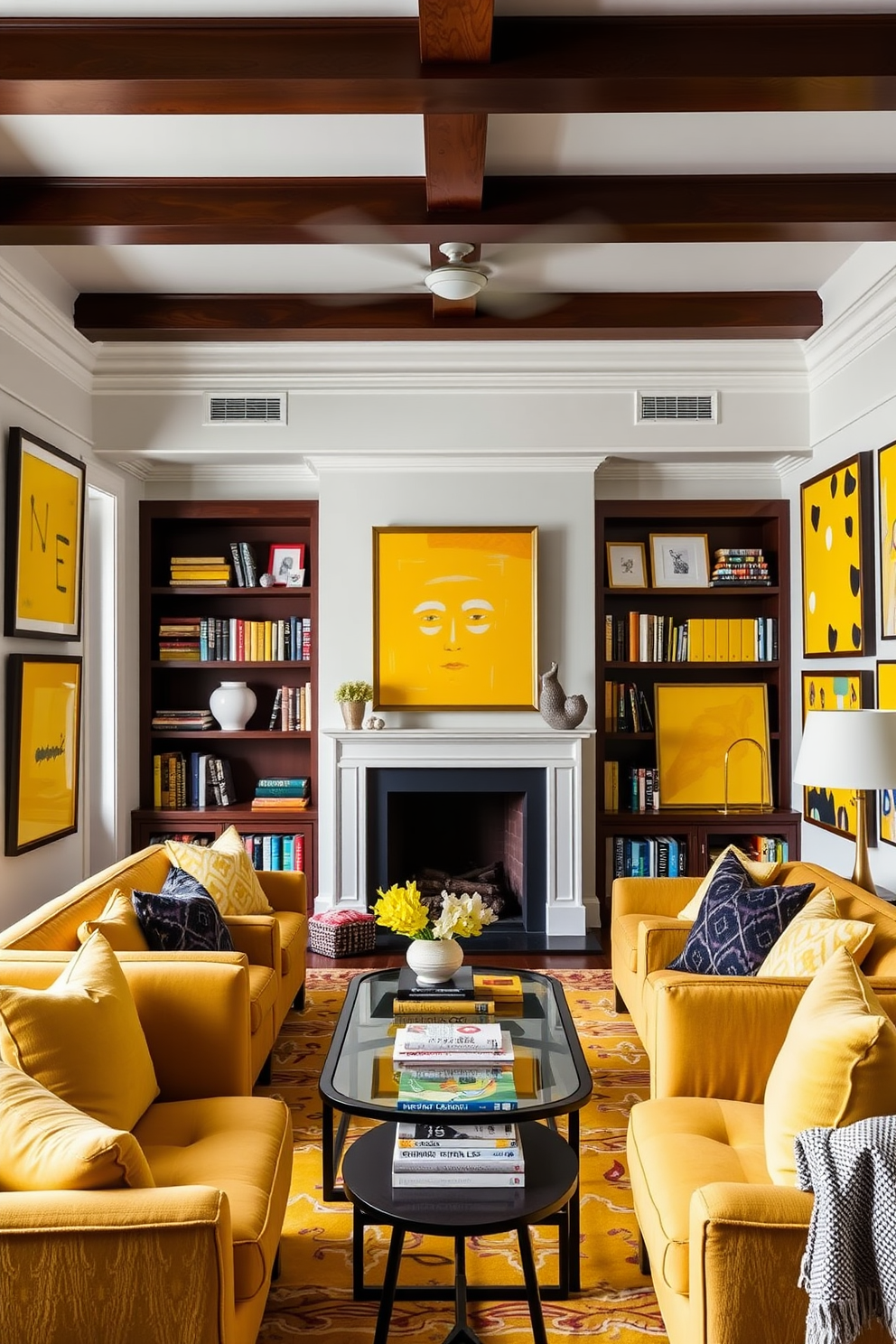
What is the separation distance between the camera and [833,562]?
15.5 feet

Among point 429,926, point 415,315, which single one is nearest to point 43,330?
point 415,315

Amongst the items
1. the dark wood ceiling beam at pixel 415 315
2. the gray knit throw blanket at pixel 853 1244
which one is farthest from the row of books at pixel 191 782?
the gray knit throw blanket at pixel 853 1244

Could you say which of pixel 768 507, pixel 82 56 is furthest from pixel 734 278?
pixel 82 56

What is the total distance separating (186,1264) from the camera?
1.58 metres

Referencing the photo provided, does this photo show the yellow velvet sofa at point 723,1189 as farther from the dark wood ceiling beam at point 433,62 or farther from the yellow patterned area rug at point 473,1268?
the dark wood ceiling beam at point 433,62

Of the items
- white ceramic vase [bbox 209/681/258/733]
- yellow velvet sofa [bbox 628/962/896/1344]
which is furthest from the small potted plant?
yellow velvet sofa [bbox 628/962/896/1344]

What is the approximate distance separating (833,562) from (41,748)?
3.50 metres

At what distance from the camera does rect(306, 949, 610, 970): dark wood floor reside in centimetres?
487

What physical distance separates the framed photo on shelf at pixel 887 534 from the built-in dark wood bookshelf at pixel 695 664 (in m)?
1.51

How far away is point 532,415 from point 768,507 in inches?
58.9

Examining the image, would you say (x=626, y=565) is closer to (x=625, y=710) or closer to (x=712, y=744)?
(x=625, y=710)

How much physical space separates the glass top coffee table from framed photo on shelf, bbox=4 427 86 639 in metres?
2.00

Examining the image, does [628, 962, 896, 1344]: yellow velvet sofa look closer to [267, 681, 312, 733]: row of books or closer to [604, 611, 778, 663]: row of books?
[604, 611, 778, 663]: row of books

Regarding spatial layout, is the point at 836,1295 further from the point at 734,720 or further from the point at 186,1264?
the point at 734,720
